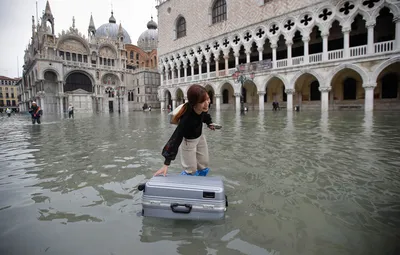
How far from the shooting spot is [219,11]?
28766 mm

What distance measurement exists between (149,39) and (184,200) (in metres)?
67.6

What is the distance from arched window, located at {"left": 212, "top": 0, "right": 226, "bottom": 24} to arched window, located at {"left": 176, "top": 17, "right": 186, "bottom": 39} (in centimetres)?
609

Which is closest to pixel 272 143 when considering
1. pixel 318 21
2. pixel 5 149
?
pixel 5 149

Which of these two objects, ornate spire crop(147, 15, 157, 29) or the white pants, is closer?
the white pants

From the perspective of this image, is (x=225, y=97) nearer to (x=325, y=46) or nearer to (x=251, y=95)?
(x=251, y=95)

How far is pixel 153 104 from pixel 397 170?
149 feet

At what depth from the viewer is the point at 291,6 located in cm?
2130

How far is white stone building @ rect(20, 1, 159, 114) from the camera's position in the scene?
3853 cm

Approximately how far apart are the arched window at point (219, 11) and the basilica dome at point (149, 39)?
37050mm

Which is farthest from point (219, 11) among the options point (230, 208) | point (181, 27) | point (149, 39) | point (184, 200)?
point (149, 39)

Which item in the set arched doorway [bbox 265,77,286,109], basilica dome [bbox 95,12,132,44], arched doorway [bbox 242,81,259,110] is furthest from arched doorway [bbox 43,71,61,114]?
arched doorway [bbox 265,77,286,109]

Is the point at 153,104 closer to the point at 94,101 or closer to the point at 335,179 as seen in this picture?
the point at 94,101

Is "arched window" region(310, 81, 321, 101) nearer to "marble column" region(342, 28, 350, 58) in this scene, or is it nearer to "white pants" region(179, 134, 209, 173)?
"marble column" region(342, 28, 350, 58)

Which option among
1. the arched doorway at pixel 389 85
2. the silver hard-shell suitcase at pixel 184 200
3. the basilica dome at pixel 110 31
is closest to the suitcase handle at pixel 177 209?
the silver hard-shell suitcase at pixel 184 200
